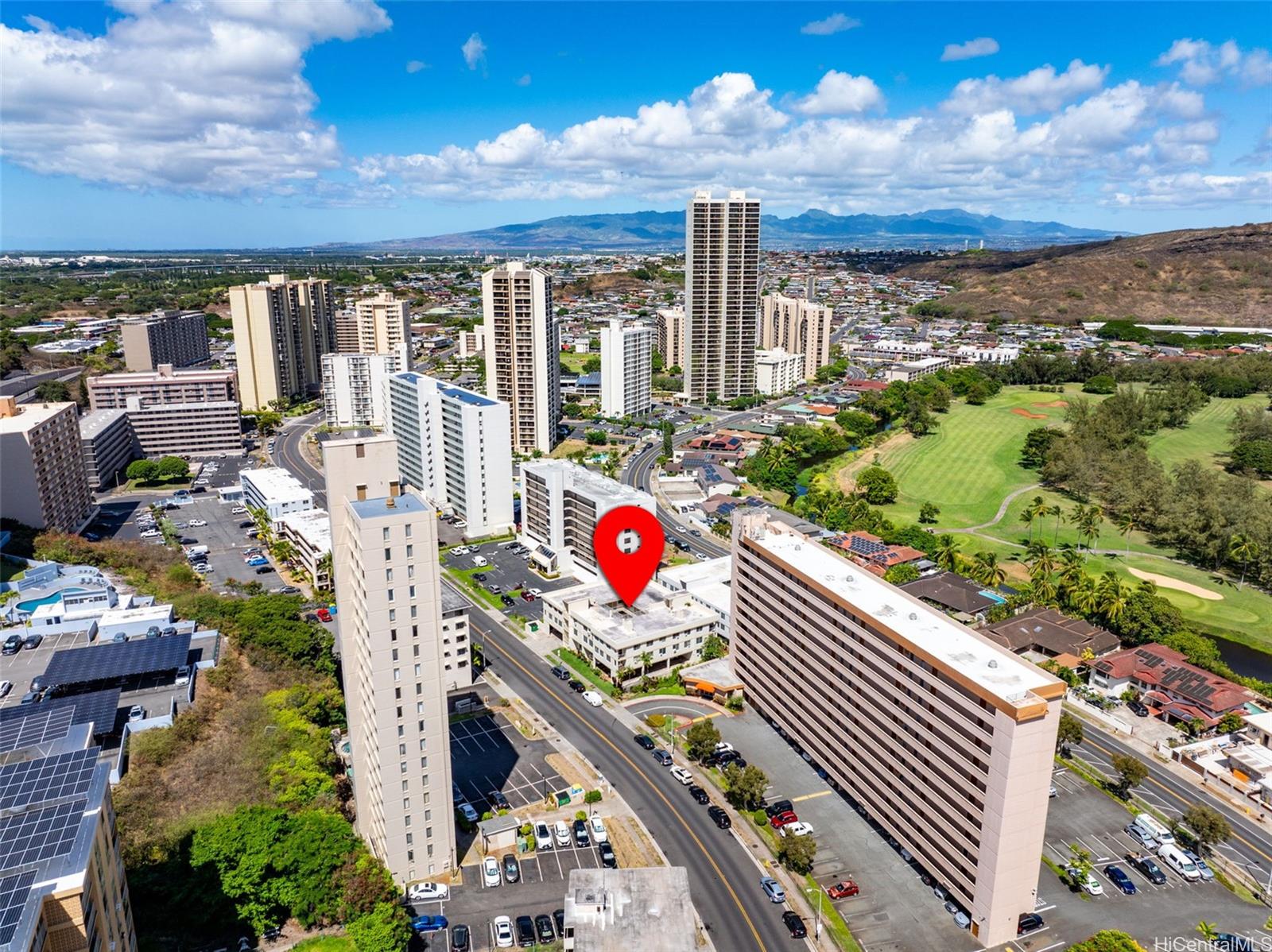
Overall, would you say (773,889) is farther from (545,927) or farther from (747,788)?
(545,927)

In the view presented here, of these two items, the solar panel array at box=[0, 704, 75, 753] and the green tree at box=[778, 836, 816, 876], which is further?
the solar panel array at box=[0, 704, 75, 753]

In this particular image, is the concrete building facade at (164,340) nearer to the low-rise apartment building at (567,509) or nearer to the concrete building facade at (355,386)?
the concrete building facade at (355,386)

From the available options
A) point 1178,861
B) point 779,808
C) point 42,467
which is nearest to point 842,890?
point 779,808

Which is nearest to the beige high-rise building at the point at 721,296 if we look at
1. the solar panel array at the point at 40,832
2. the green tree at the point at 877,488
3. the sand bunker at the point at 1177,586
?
the green tree at the point at 877,488

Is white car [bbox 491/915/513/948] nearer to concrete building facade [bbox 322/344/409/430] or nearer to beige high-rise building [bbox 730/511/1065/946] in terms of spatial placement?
beige high-rise building [bbox 730/511/1065/946]

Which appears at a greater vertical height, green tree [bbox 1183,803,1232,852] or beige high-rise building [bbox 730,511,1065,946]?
beige high-rise building [bbox 730,511,1065,946]

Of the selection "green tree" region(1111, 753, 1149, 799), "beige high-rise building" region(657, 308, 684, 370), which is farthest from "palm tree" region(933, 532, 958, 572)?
"beige high-rise building" region(657, 308, 684, 370)
